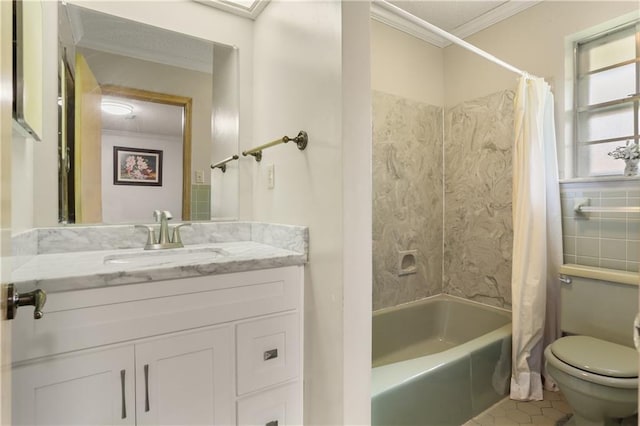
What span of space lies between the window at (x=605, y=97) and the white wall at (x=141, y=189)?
2396 millimetres

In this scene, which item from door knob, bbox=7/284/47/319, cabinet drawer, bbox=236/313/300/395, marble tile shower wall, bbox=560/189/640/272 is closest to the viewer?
door knob, bbox=7/284/47/319

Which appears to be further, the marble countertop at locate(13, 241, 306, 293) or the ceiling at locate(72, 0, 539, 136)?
the ceiling at locate(72, 0, 539, 136)

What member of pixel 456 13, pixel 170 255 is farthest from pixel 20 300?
pixel 456 13

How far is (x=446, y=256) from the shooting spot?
2.59m

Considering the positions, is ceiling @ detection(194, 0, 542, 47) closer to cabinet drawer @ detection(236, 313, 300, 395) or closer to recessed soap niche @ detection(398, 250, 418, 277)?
recessed soap niche @ detection(398, 250, 418, 277)

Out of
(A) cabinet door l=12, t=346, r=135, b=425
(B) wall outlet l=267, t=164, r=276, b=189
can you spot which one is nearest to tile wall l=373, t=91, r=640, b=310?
(B) wall outlet l=267, t=164, r=276, b=189

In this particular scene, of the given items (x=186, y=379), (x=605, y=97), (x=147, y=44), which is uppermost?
(x=147, y=44)

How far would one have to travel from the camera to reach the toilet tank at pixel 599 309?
1.60m

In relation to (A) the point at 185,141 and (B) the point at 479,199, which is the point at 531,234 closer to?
(B) the point at 479,199

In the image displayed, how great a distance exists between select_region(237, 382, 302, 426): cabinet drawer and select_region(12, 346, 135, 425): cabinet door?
381mm

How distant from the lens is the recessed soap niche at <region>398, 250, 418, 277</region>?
2359 millimetres

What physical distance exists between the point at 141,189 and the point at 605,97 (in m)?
2.69

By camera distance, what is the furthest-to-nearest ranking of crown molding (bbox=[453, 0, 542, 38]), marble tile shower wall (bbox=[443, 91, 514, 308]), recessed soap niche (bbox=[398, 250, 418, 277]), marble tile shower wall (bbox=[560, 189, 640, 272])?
recessed soap niche (bbox=[398, 250, 418, 277]) < marble tile shower wall (bbox=[443, 91, 514, 308]) < crown molding (bbox=[453, 0, 542, 38]) < marble tile shower wall (bbox=[560, 189, 640, 272])

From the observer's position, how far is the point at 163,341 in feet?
3.44
